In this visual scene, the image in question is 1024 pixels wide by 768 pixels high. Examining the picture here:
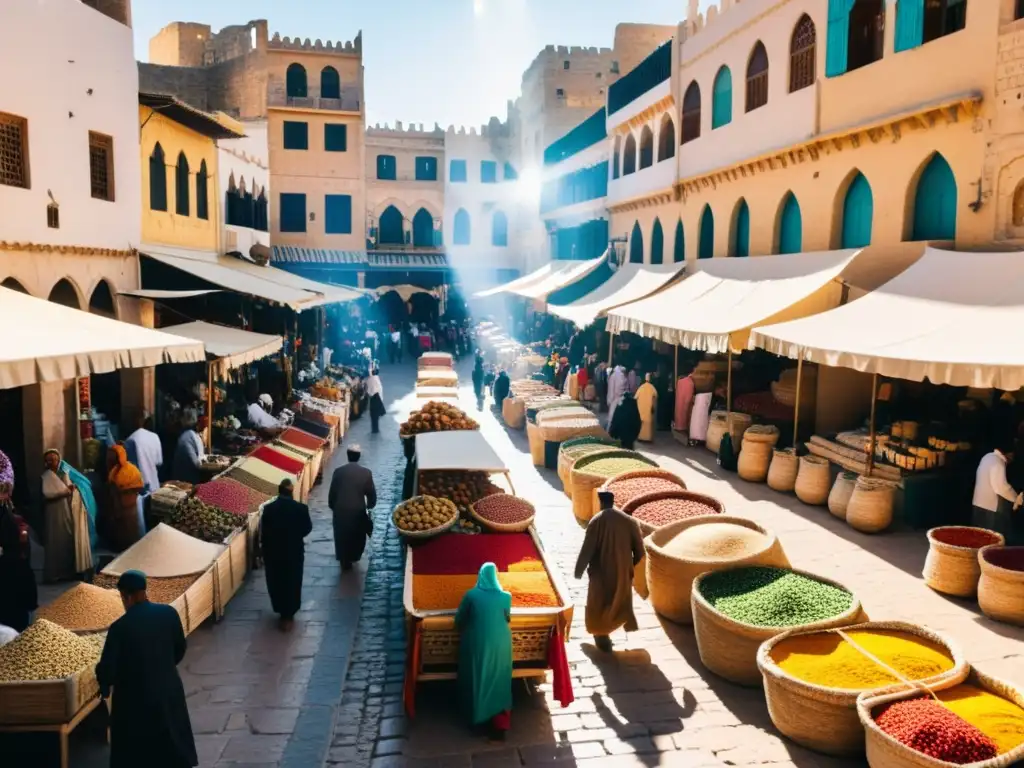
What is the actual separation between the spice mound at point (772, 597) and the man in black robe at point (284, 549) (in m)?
3.52

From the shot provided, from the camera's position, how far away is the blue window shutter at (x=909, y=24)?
36.6 feet

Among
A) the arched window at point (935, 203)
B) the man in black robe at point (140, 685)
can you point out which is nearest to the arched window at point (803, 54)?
the arched window at point (935, 203)

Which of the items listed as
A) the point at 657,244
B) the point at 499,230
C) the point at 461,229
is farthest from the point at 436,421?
the point at 499,230

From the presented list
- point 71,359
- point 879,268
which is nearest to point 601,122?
point 879,268

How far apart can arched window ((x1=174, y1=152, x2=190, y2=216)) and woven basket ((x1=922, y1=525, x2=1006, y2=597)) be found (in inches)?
547

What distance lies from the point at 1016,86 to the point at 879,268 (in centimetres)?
305

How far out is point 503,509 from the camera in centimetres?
835

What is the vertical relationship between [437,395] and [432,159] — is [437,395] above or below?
below

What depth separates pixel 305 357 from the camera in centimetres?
2139

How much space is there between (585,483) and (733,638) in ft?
13.8

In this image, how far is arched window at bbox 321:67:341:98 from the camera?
3166cm

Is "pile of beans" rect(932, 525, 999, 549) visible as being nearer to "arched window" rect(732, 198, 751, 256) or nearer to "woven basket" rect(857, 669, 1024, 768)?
"woven basket" rect(857, 669, 1024, 768)

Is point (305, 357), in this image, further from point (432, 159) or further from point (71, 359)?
point (432, 159)

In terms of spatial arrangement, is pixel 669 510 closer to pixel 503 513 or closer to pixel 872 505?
pixel 503 513
